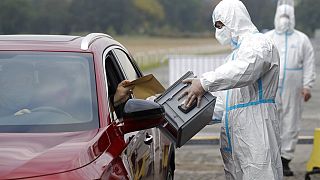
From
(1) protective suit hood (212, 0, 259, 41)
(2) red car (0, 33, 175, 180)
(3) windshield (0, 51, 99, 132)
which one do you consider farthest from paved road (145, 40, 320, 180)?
(3) windshield (0, 51, 99, 132)

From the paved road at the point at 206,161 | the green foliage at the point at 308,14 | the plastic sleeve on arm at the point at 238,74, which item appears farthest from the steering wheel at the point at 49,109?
the green foliage at the point at 308,14

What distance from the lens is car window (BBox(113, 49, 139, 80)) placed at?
582cm

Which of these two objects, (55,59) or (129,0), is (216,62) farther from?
(129,0)

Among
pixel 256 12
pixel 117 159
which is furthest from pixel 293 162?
pixel 256 12

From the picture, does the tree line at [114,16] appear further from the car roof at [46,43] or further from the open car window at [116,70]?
the car roof at [46,43]

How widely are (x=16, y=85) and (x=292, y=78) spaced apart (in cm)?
491

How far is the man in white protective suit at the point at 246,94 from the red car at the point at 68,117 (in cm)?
58

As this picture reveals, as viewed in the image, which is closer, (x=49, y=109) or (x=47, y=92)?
(x=49, y=109)

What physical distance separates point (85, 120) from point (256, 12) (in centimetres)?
3897

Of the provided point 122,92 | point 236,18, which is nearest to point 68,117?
point 122,92

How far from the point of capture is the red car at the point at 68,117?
3822mm

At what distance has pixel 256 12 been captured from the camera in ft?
140

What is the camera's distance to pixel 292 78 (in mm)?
8984

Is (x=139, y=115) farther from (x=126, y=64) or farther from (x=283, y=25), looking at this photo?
(x=283, y=25)
